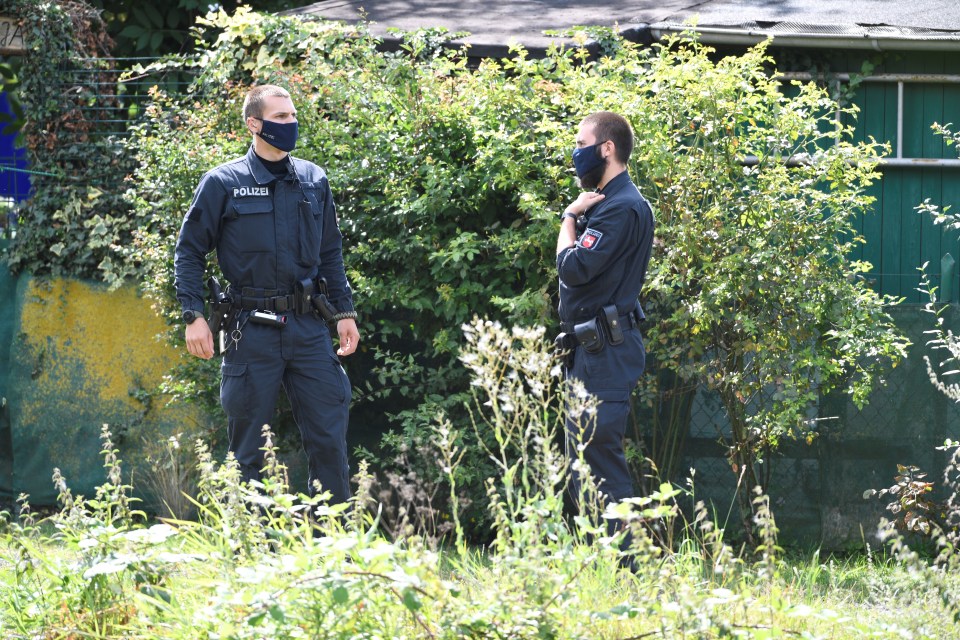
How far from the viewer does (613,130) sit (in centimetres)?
525

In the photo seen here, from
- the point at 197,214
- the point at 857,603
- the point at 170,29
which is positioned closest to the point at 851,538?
the point at 857,603

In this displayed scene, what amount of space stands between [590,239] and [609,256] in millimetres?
107

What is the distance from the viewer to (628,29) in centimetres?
895

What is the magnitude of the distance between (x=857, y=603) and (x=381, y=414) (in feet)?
9.47

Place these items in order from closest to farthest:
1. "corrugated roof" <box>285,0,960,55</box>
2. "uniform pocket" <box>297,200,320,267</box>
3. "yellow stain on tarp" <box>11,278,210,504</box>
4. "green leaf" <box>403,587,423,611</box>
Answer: "green leaf" <box>403,587,423,611</box>
"uniform pocket" <box>297,200,320,267</box>
"yellow stain on tarp" <box>11,278,210,504</box>
"corrugated roof" <box>285,0,960,55</box>

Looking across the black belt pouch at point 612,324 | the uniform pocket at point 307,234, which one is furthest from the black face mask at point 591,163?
the uniform pocket at point 307,234

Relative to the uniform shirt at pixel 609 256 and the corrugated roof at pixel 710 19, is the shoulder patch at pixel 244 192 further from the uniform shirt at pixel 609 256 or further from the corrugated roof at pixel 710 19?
the corrugated roof at pixel 710 19

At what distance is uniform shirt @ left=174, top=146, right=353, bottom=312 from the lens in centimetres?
546

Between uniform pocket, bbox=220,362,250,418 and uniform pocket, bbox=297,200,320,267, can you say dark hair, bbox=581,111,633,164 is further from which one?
uniform pocket, bbox=220,362,250,418

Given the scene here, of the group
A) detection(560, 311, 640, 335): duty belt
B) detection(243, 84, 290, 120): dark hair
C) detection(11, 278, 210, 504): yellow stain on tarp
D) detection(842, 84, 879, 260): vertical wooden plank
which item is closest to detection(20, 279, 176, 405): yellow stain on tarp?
detection(11, 278, 210, 504): yellow stain on tarp

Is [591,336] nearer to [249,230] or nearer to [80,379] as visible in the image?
[249,230]

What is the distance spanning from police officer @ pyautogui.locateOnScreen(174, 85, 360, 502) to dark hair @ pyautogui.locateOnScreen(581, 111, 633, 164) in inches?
51.6

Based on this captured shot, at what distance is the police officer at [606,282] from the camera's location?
5105 mm

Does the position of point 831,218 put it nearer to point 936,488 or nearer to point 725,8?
point 936,488
